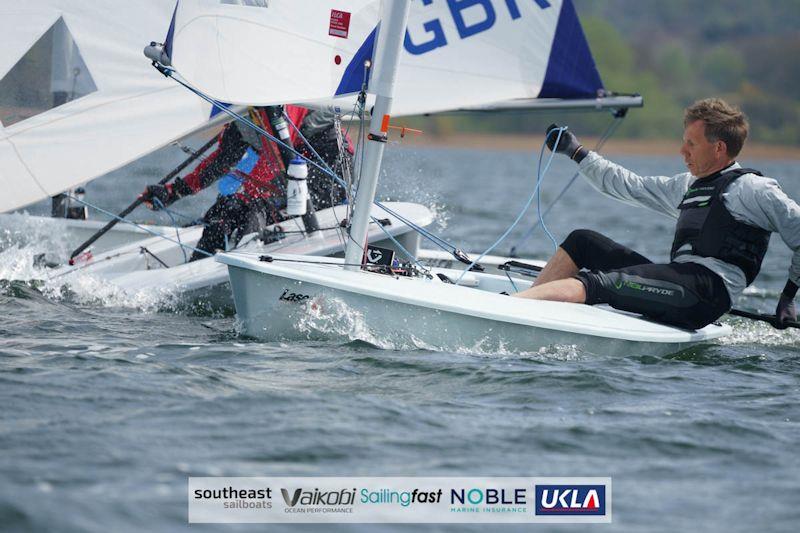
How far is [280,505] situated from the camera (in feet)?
8.29

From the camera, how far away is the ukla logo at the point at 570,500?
2.62 meters

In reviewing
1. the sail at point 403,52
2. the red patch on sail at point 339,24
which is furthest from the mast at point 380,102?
the red patch on sail at point 339,24

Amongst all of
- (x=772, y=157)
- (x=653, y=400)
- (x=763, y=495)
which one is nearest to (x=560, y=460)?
(x=763, y=495)

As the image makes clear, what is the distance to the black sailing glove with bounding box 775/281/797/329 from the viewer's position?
14.0 feet

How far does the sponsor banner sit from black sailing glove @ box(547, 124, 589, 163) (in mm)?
2074

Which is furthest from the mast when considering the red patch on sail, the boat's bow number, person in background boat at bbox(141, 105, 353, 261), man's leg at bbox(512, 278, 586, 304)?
the boat's bow number

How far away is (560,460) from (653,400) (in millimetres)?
→ 724

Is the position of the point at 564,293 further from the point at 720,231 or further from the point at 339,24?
the point at 339,24

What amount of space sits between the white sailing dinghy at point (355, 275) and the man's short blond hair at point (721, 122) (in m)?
0.73

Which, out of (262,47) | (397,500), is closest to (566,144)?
(262,47)

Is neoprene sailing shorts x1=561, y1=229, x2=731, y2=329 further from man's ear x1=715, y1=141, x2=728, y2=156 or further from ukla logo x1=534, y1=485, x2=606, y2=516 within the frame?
ukla logo x1=534, y1=485, x2=606, y2=516

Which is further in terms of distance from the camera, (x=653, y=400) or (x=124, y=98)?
(x=124, y=98)

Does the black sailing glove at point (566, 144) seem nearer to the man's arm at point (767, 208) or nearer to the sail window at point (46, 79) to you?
the man's arm at point (767, 208)

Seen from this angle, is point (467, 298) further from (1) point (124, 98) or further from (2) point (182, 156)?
(2) point (182, 156)
